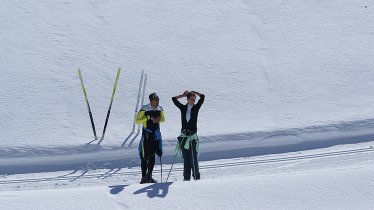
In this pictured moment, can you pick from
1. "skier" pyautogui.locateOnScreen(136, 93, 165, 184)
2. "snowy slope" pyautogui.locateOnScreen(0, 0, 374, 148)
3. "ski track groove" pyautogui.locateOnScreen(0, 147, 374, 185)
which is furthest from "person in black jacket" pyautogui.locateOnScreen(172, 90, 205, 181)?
"snowy slope" pyautogui.locateOnScreen(0, 0, 374, 148)

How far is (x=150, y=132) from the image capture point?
28.4ft

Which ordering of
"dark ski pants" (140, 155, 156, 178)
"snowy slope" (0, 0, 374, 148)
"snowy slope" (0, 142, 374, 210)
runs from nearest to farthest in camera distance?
"snowy slope" (0, 142, 374, 210), "dark ski pants" (140, 155, 156, 178), "snowy slope" (0, 0, 374, 148)

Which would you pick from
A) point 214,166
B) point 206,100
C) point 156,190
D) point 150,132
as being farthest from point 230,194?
point 206,100

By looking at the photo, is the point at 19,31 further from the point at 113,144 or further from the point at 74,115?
the point at 113,144

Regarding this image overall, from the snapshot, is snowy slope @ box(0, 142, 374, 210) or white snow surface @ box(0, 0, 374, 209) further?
white snow surface @ box(0, 0, 374, 209)

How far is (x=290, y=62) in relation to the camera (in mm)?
13242

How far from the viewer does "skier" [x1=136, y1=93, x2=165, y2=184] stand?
27.7ft

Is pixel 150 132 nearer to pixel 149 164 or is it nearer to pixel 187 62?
pixel 149 164

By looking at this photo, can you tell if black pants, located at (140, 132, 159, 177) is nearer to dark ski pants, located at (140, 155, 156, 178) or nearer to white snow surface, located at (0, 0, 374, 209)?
dark ski pants, located at (140, 155, 156, 178)

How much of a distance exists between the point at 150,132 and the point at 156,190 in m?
1.37

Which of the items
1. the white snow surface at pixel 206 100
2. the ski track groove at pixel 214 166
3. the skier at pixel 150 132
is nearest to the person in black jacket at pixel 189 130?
the skier at pixel 150 132

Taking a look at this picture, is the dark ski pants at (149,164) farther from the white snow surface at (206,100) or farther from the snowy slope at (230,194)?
the snowy slope at (230,194)

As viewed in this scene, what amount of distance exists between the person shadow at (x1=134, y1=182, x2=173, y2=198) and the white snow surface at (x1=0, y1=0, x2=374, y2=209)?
2 cm

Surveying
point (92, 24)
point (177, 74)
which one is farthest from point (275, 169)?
point (92, 24)
